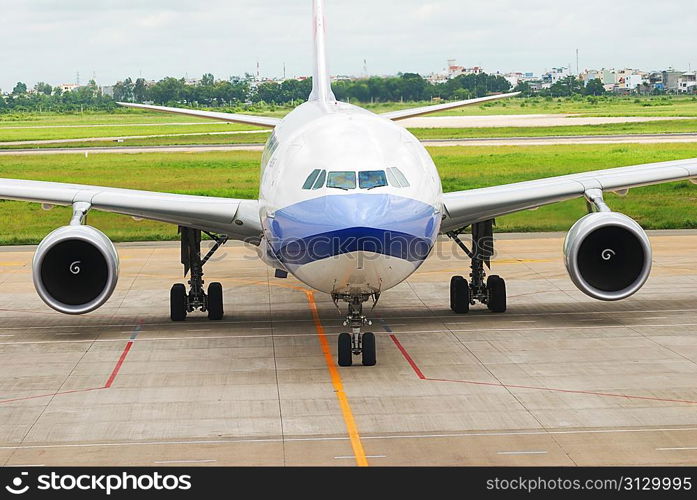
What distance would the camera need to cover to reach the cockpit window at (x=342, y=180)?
1645cm

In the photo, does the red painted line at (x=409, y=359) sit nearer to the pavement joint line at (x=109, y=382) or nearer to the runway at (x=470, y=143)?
the pavement joint line at (x=109, y=382)

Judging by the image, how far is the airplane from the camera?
16312 millimetres

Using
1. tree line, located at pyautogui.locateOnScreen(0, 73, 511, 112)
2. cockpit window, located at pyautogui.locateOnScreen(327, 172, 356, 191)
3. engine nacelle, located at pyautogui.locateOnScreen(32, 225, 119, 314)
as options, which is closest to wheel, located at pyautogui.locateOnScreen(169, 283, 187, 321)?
engine nacelle, located at pyautogui.locateOnScreen(32, 225, 119, 314)

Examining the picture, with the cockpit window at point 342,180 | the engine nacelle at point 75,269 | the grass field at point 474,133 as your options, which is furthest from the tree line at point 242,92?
the cockpit window at point 342,180

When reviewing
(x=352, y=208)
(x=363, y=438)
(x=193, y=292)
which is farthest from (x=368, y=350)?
(x=193, y=292)

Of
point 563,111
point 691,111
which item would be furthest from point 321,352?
point 563,111

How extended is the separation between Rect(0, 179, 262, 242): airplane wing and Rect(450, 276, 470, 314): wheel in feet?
13.6

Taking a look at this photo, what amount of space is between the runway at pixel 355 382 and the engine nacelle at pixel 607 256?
2.88ft

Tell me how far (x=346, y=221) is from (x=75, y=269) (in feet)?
20.2

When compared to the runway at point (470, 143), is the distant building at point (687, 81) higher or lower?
higher

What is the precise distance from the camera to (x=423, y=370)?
17641 millimetres

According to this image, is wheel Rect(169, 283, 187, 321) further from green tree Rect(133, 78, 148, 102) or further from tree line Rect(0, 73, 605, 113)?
green tree Rect(133, 78, 148, 102)
